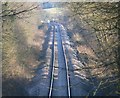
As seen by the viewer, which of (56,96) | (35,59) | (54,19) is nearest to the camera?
(56,96)

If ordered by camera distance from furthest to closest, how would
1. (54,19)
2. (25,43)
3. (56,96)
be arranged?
(54,19) → (25,43) → (56,96)

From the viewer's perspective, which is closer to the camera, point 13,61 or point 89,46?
point 89,46

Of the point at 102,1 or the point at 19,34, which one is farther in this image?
the point at 19,34

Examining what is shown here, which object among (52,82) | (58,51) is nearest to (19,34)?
(58,51)

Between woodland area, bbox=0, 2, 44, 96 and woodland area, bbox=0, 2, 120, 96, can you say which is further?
woodland area, bbox=0, 2, 44, 96

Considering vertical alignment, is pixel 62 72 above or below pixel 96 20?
below

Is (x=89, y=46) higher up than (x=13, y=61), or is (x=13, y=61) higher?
(x=89, y=46)

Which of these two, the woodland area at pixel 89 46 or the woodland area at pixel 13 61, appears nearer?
the woodland area at pixel 89 46

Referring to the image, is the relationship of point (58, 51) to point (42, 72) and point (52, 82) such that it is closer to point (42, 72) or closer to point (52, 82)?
point (42, 72)
